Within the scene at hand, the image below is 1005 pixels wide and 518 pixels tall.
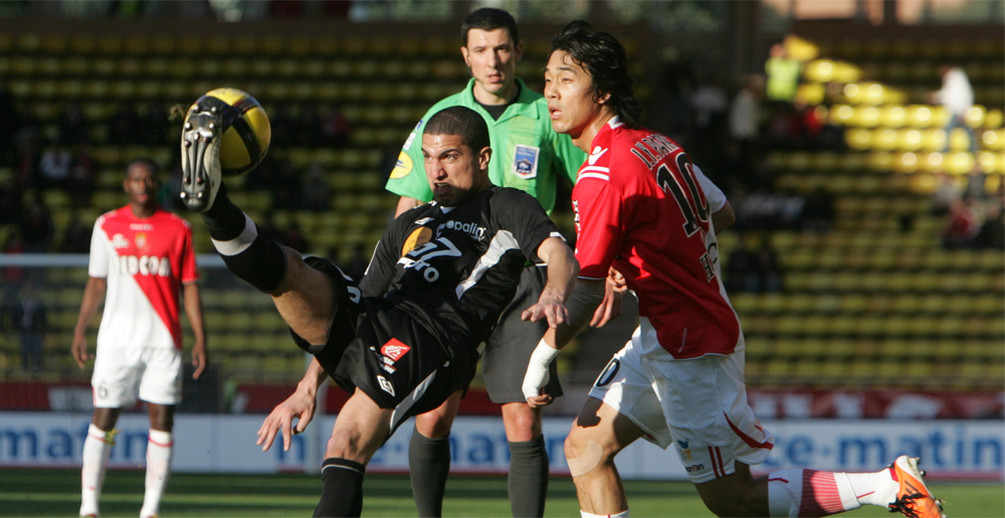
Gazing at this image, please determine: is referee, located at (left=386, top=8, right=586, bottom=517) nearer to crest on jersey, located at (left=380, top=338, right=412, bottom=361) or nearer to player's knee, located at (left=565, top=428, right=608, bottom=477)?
player's knee, located at (left=565, top=428, right=608, bottom=477)

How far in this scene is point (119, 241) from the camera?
6.96 m

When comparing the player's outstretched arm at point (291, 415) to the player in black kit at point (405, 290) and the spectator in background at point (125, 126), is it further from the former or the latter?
the spectator in background at point (125, 126)

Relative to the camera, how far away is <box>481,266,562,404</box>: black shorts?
16.5 ft

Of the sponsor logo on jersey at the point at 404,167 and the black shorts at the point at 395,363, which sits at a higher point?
the sponsor logo on jersey at the point at 404,167

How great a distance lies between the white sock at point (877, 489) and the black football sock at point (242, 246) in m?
2.26

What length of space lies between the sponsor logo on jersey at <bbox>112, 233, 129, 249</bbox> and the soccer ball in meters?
3.32

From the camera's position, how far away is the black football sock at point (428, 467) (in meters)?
5.05

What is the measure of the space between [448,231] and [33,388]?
654 centimetres

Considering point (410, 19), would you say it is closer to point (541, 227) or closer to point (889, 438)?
point (889, 438)

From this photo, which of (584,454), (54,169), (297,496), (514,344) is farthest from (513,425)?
(54,169)

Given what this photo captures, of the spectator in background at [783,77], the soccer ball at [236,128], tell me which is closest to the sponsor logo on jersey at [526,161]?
the soccer ball at [236,128]

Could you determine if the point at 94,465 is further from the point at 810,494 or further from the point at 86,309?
the point at 810,494

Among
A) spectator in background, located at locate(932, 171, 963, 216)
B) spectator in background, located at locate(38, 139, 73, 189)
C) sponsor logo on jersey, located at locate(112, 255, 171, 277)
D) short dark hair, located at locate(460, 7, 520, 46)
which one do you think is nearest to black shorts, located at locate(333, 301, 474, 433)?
short dark hair, located at locate(460, 7, 520, 46)

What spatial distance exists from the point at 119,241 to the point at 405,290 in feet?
10.7
